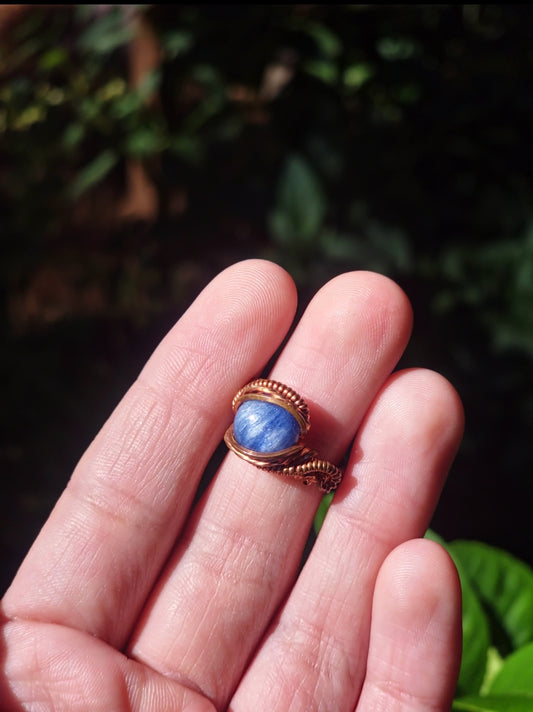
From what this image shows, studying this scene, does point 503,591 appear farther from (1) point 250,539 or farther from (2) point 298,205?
(2) point 298,205

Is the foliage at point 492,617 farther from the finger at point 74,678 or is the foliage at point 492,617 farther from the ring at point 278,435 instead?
the finger at point 74,678

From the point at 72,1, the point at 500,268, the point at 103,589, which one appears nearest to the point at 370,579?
the point at 103,589

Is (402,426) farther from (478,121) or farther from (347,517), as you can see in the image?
(478,121)

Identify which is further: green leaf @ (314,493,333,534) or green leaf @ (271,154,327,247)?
green leaf @ (271,154,327,247)

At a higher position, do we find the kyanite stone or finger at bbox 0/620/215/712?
the kyanite stone

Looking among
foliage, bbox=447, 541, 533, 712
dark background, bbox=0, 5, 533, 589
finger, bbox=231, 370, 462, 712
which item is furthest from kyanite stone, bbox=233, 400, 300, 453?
dark background, bbox=0, 5, 533, 589

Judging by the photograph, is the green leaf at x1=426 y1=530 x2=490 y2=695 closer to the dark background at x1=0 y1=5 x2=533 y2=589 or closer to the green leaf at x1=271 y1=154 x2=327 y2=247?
the dark background at x1=0 y1=5 x2=533 y2=589

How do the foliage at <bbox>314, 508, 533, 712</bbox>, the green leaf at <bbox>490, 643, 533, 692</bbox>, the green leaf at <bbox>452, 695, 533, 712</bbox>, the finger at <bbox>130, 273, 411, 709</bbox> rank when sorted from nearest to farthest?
the green leaf at <bbox>452, 695, 533, 712</bbox> < the green leaf at <bbox>490, 643, 533, 692</bbox> < the foliage at <bbox>314, 508, 533, 712</bbox> < the finger at <bbox>130, 273, 411, 709</bbox>
